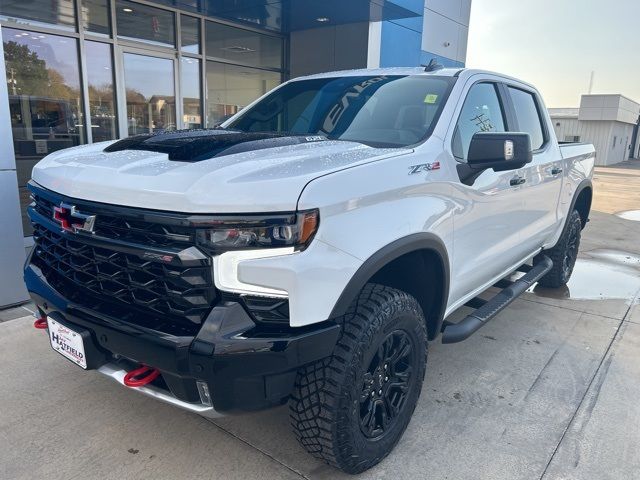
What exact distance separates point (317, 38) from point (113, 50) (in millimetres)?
4065

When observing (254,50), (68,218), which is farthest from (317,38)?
(68,218)

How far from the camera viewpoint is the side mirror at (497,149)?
2738 mm

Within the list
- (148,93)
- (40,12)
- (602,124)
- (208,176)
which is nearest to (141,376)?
(208,176)

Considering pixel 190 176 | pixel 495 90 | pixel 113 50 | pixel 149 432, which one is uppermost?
pixel 113 50

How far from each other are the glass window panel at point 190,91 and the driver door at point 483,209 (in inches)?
267

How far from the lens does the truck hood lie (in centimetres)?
191

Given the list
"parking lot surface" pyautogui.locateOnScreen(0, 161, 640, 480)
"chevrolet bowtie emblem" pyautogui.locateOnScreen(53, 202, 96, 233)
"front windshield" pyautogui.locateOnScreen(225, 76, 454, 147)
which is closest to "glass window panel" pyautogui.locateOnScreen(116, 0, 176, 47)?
"front windshield" pyautogui.locateOnScreen(225, 76, 454, 147)

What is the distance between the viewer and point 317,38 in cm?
1023

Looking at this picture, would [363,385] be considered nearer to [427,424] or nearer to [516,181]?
[427,424]

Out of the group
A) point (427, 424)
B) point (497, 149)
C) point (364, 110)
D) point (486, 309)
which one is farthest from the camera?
point (486, 309)

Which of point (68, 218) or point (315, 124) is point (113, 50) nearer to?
point (315, 124)

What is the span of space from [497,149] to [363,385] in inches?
55.5

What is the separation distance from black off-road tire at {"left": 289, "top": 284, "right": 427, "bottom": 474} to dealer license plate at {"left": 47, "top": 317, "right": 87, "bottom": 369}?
3.12ft

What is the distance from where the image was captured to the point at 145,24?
27.1 ft
